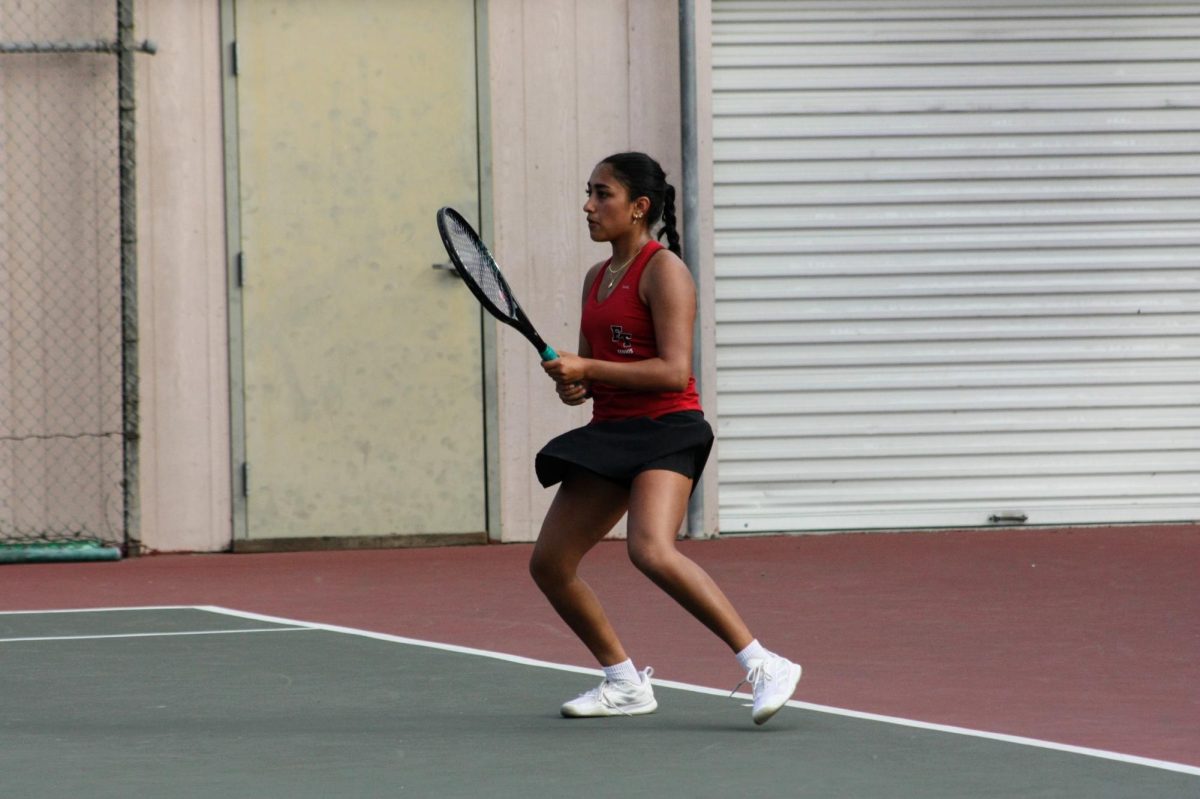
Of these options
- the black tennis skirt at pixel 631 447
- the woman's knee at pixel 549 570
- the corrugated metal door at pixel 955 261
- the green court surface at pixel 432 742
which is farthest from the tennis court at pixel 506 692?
the corrugated metal door at pixel 955 261

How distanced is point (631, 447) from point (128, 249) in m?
6.26

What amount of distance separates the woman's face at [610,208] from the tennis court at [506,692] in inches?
62.0

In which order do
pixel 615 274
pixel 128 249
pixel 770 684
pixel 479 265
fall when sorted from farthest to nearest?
1. pixel 128 249
2. pixel 479 265
3. pixel 615 274
4. pixel 770 684

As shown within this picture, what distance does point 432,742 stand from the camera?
6.09m

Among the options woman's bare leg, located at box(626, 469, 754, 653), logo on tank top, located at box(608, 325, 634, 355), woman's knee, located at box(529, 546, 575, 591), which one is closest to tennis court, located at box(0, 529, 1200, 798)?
woman's bare leg, located at box(626, 469, 754, 653)

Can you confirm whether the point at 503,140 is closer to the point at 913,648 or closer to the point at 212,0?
the point at 212,0

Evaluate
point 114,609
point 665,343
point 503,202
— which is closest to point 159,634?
point 114,609

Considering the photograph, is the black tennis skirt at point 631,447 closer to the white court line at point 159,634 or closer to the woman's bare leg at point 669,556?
the woman's bare leg at point 669,556

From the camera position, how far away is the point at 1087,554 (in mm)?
11461

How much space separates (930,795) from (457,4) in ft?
26.3

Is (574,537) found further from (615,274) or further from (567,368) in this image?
(615,274)

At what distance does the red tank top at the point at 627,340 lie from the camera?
6.39 m

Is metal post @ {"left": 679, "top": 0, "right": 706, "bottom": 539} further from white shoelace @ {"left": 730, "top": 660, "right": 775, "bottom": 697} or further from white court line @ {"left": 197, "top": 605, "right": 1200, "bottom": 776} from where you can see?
white shoelace @ {"left": 730, "top": 660, "right": 775, "bottom": 697}

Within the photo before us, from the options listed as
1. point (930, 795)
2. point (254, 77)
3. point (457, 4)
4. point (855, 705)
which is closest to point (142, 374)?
point (254, 77)
